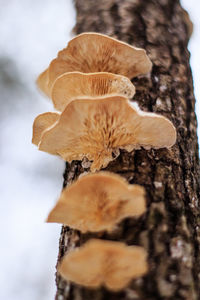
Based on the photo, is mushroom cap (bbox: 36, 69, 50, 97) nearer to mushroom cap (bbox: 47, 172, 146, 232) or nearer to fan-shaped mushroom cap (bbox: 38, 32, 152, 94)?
fan-shaped mushroom cap (bbox: 38, 32, 152, 94)

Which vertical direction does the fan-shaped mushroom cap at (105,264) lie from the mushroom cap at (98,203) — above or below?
below

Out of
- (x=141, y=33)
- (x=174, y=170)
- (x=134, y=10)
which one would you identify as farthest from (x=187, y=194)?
(x=134, y=10)

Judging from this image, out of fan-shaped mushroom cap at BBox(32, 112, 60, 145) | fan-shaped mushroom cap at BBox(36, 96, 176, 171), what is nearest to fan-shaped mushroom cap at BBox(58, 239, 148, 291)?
fan-shaped mushroom cap at BBox(36, 96, 176, 171)

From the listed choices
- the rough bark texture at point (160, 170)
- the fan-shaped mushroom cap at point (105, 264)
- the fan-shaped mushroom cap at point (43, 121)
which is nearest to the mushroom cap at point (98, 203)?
the rough bark texture at point (160, 170)

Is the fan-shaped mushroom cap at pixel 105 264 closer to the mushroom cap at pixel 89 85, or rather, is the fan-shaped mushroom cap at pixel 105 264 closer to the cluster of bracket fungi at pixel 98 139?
the cluster of bracket fungi at pixel 98 139

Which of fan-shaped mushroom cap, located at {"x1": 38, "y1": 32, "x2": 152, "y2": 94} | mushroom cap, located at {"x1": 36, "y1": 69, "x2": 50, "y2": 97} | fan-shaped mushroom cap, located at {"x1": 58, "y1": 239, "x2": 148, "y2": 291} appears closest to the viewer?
fan-shaped mushroom cap, located at {"x1": 58, "y1": 239, "x2": 148, "y2": 291}

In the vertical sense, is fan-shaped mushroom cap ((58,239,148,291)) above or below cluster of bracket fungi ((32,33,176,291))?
below

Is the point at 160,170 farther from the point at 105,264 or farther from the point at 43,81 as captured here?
the point at 43,81
